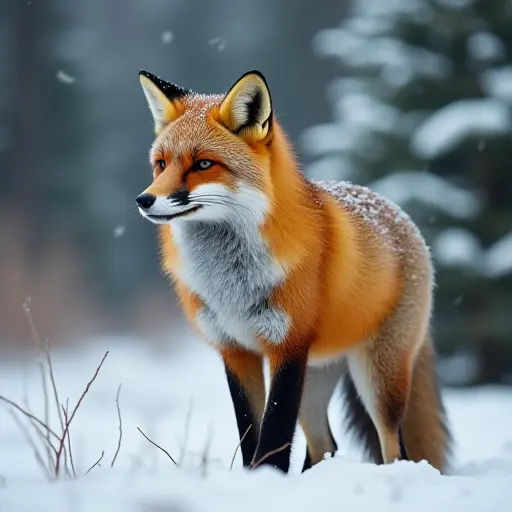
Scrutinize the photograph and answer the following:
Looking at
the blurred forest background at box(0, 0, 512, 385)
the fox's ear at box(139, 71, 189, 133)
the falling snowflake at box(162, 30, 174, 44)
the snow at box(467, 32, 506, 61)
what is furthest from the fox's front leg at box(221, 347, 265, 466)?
the falling snowflake at box(162, 30, 174, 44)

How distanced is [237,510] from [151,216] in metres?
1.47

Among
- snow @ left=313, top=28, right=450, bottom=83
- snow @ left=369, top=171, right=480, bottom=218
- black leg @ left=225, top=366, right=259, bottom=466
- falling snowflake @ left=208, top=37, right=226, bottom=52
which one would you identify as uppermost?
falling snowflake @ left=208, top=37, right=226, bottom=52

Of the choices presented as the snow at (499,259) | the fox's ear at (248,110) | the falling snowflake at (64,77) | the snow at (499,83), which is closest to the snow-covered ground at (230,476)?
the fox's ear at (248,110)

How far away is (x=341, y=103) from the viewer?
12820mm

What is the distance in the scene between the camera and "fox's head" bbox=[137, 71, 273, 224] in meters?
3.68

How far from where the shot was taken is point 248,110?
3971mm

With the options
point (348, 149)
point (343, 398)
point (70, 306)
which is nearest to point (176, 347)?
point (70, 306)

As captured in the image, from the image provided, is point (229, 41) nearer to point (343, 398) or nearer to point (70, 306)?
point (70, 306)

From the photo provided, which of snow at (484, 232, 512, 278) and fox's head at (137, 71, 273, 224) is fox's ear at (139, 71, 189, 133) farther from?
snow at (484, 232, 512, 278)

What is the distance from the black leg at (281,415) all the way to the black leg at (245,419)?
0.30 m

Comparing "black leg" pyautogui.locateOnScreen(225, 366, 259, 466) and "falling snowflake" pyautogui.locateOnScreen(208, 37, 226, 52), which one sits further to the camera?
"falling snowflake" pyautogui.locateOnScreen(208, 37, 226, 52)

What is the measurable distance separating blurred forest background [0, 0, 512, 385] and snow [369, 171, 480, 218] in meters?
0.03

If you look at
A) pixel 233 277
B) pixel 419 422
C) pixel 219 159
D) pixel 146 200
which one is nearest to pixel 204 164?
pixel 219 159

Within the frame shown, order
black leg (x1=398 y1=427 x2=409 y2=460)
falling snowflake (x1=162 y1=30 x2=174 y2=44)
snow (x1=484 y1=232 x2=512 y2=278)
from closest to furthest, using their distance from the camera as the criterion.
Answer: black leg (x1=398 y1=427 x2=409 y2=460) → snow (x1=484 y1=232 x2=512 y2=278) → falling snowflake (x1=162 y1=30 x2=174 y2=44)
